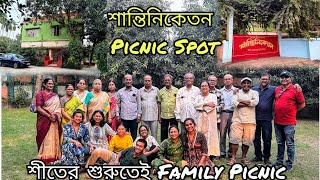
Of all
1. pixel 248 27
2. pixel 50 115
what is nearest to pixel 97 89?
pixel 50 115

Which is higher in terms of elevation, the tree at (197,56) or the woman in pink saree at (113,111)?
the tree at (197,56)

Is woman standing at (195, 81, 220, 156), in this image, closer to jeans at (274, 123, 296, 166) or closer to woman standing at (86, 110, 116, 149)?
jeans at (274, 123, 296, 166)

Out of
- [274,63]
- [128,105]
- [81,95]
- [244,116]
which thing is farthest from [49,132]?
[274,63]

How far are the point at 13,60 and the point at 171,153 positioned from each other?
5529 mm

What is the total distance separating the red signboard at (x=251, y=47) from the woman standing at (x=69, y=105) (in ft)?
18.3

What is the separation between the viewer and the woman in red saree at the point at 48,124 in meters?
3.97

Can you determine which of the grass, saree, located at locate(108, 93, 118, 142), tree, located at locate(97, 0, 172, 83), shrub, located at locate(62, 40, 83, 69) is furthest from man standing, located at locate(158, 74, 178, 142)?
shrub, located at locate(62, 40, 83, 69)

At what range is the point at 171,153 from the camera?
3758 mm

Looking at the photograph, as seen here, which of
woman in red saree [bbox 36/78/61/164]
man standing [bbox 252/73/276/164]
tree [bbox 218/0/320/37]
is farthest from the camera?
tree [bbox 218/0/320/37]

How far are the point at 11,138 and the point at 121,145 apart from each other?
10.1 ft

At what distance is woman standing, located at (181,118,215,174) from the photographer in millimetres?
3684

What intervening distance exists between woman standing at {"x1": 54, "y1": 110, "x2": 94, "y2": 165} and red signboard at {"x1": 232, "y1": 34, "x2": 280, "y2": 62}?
5.76 m

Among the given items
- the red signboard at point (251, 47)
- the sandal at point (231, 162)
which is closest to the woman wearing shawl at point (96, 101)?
the sandal at point (231, 162)

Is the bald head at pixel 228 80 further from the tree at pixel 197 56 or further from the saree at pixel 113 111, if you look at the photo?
the tree at pixel 197 56
